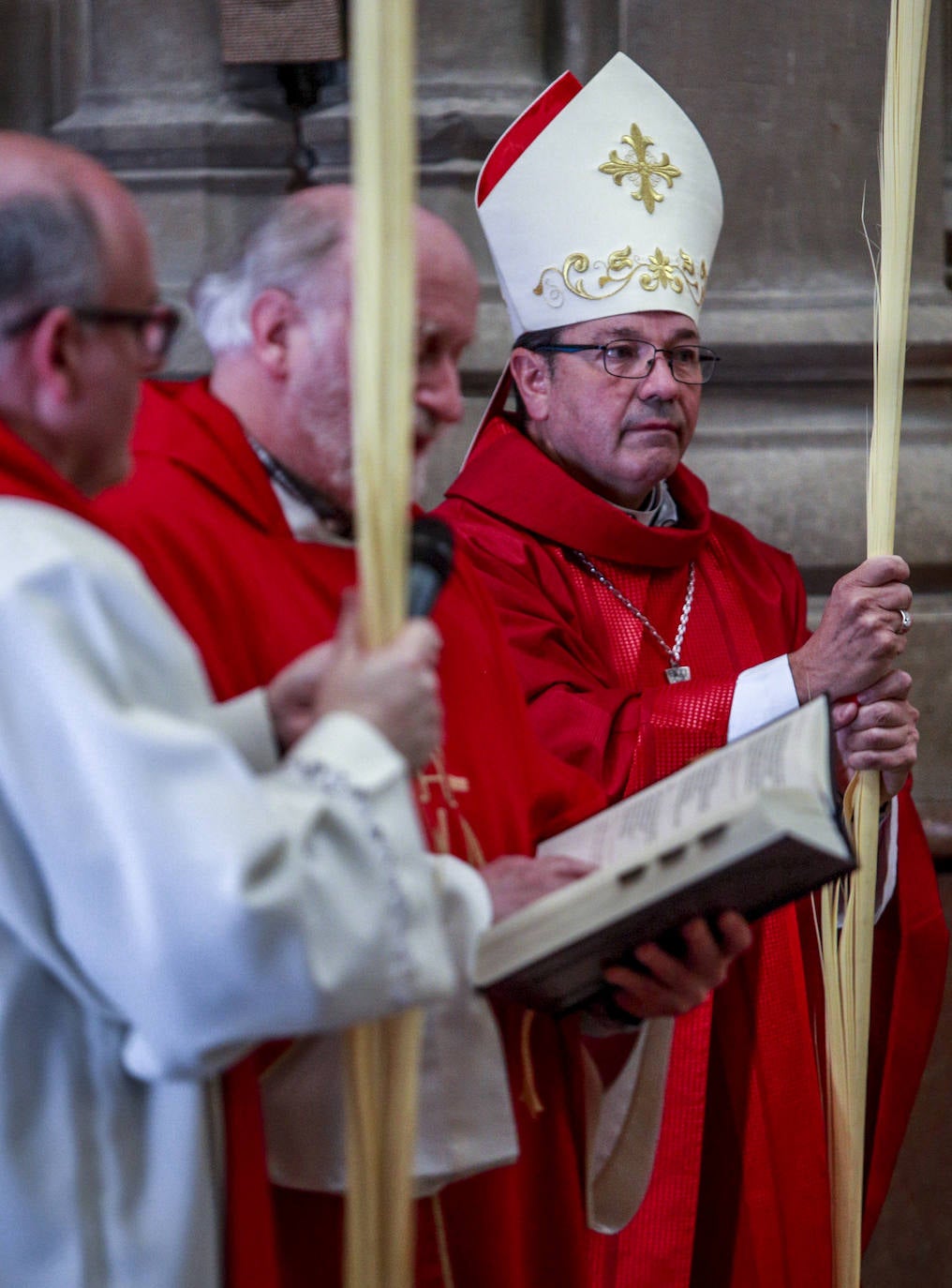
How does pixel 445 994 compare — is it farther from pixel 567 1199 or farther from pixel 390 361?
pixel 567 1199

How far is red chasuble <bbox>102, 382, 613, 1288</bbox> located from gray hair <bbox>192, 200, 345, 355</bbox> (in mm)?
87

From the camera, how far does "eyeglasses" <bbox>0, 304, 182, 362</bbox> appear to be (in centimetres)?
147

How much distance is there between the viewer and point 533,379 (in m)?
3.22

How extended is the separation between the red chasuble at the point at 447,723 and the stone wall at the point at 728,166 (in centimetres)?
155

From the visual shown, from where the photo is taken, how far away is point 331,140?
12.1ft

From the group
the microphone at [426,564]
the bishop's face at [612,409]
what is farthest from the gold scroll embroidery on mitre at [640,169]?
the microphone at [426,564]

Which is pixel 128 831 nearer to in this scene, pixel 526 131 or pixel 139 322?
pixel 139 322

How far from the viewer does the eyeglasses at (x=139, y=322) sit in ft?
4.84

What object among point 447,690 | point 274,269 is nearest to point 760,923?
point 447,690

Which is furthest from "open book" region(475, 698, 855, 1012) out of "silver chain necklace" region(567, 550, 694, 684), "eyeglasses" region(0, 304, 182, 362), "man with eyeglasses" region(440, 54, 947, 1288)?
"silver chain necklace" region(567, 550, 694, 684)

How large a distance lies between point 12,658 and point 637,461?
1.94m

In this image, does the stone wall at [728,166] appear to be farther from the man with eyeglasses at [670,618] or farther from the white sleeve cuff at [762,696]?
the white sleeve cuff at [762,696]

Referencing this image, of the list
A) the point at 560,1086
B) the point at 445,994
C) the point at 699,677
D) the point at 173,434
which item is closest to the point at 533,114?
the point at 699,677

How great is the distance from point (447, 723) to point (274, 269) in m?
0.57
